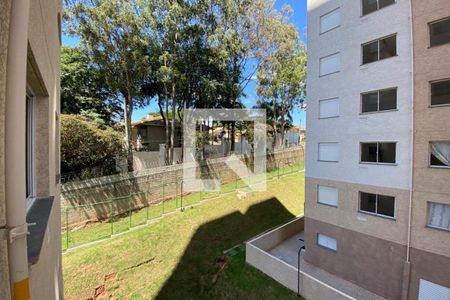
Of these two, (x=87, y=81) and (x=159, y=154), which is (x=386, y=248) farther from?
(x=87, y=81)

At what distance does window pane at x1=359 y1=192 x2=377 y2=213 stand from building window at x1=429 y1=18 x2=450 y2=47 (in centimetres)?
534

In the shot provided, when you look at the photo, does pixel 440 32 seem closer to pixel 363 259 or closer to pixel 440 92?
pixel 440 92

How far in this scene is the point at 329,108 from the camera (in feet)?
34.6

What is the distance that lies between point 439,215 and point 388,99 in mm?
4061

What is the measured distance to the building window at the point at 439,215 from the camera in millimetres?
7574

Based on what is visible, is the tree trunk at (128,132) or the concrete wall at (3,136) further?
the tree trunk at (128,132)

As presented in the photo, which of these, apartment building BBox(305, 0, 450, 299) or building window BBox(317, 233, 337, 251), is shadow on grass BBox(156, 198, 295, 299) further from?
apartment building BBox(305, 0, 450, 299)

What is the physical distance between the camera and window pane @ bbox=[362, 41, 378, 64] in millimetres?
9008

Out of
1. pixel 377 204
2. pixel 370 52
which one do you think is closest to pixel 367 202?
pixel 377 204

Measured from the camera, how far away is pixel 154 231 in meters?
13.1

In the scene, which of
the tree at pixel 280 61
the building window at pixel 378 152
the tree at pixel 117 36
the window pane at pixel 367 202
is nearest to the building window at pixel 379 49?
the building window at pixel 378 152

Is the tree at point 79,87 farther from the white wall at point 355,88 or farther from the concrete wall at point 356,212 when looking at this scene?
the concrete wall at point 356,212

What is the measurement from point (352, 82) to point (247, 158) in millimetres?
13375
